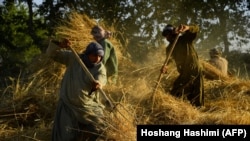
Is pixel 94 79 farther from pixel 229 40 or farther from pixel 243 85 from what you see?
pixel 229 40

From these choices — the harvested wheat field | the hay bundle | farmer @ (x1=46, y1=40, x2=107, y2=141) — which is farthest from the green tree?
farmer @ (x1=46, y1=40, x2=107, y2=141)

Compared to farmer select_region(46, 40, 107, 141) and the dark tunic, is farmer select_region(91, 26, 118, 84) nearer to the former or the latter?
the dark tunic

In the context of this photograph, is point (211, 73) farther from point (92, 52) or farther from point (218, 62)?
point (92, 52)

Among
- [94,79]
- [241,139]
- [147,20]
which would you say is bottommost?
[241,139]

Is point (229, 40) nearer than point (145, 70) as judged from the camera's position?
No

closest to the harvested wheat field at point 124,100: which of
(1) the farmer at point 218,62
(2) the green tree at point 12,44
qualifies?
(1) the farmer at point 218,62

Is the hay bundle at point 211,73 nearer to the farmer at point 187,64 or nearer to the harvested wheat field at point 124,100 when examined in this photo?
the harvested wheat field at point 124,100

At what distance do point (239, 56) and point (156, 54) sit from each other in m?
9.80

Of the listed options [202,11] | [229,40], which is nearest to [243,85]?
[202,11]

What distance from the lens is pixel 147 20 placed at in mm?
17750

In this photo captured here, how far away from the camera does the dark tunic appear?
6883 mm

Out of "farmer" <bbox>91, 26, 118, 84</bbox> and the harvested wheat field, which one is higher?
"farmer" <bbox>91, 26, 118, 84</bbox>

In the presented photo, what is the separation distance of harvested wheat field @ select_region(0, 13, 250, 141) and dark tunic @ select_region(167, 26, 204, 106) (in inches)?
7.4

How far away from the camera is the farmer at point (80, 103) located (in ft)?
17.8
